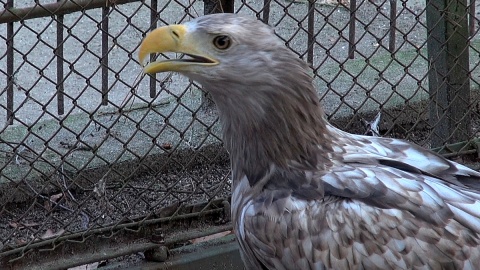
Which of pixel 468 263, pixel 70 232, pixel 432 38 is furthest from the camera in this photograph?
pixel 432 38

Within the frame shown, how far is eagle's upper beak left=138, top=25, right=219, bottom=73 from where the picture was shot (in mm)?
3900

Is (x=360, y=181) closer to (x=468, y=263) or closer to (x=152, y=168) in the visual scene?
(x=468, y=263)

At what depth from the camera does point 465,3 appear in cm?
630

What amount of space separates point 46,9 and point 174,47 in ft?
5.53

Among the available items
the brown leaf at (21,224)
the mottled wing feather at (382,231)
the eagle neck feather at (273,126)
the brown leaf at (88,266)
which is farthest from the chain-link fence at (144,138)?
the mottled wing feather at (382,231)

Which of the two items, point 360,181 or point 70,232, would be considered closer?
point 360,181

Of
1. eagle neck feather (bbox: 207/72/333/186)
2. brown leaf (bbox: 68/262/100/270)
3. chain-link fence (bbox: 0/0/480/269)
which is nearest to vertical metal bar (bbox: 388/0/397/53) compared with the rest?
chain-link fence (bbox: 0/0/480/269)

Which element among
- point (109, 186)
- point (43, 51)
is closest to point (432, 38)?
point (109, 186)

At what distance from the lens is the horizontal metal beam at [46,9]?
5.35 meters

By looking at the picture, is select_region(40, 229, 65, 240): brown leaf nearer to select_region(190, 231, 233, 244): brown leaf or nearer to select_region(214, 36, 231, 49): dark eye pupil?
select_region(190, 231, 233, 244): brown leaf

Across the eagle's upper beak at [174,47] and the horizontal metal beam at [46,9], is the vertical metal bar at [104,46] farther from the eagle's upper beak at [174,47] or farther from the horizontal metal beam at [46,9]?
the eagle's upper beak at [174,47]

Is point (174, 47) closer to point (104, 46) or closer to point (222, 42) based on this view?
point (222, 42)

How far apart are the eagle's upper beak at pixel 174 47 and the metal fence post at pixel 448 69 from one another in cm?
270

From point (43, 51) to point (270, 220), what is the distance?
17.7 ft
